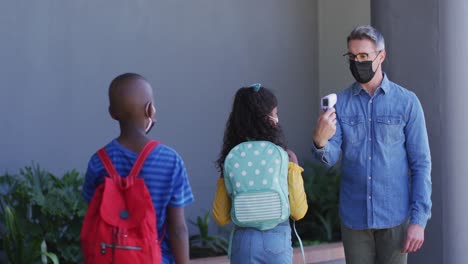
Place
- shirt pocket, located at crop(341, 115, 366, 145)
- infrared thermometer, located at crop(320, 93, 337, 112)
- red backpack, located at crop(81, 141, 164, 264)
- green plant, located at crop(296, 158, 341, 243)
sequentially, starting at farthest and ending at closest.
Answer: green plant, located at crop(296, 158, 341, 243) → shirt pocket, located at crop(341, 115, 366, 145) → infrared thermometer, located at crop(320, 93, 337, 112) → red backpack, located at crop(81, 141, 164, 264)

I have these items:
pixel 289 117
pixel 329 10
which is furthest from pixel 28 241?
pixel 329 10

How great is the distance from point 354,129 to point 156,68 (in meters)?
3.89

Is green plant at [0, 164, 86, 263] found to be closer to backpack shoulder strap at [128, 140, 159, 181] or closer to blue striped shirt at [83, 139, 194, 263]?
blue striped shirt at [83, 139, 194, 263]

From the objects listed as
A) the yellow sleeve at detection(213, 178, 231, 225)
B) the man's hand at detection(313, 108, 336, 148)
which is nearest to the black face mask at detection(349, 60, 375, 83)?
the man's hand at detection(313, 108, 336, 148)

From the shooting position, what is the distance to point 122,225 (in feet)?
12.7

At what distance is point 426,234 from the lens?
7172 mm

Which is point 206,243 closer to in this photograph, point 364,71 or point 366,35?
point 364,71

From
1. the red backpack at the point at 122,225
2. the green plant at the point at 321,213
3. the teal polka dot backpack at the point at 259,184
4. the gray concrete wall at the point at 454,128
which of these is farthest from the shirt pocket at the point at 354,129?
the green plant at the point at 321,213

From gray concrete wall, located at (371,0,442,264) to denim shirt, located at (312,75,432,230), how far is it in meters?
1.93

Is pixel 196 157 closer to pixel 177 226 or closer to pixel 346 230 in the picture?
pixel 346 230

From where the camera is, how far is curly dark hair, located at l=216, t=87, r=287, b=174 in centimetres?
496

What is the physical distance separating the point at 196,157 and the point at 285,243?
4451 millimetres

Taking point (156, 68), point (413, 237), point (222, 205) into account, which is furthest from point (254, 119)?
point (156, 68)

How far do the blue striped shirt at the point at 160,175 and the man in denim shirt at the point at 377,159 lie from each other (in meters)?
1.33
